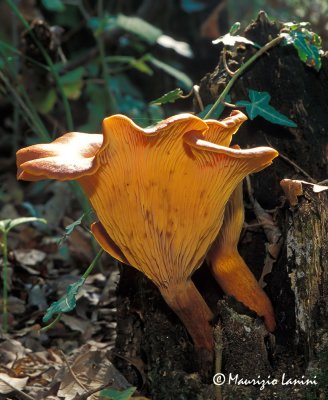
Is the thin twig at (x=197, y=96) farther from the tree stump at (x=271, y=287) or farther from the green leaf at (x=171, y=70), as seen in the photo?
the green leaf at (x=171, y=70)

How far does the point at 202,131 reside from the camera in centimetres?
189

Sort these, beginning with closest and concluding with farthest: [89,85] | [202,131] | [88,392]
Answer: [202,131]
[88,392]
[89,85]

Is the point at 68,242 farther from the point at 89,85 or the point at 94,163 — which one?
the point at 94,163

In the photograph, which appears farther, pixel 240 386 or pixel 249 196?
pixel 249 196

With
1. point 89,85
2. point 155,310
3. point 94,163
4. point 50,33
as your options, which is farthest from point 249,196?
point 89,85

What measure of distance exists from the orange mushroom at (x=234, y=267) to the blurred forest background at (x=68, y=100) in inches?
21.9

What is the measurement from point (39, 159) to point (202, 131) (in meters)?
0.49

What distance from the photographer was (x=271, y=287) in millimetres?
2406

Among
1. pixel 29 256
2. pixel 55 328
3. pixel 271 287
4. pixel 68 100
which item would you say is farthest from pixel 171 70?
pixel 271 287

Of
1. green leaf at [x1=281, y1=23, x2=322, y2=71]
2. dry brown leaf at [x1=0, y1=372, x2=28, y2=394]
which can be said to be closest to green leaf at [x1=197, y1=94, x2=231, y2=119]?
green leaf at [x1=281, y1=23, x2=322, y2=71]

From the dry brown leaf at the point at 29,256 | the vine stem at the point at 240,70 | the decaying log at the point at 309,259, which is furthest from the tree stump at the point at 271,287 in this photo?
the dry brown leaf at the point at 29,256

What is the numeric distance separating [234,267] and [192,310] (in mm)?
223

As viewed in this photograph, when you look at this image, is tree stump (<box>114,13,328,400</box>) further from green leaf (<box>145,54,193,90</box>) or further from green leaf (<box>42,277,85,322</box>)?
green leaf (<box>145,54,193,90</box>)

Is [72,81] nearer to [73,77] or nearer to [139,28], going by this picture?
[73,77]
